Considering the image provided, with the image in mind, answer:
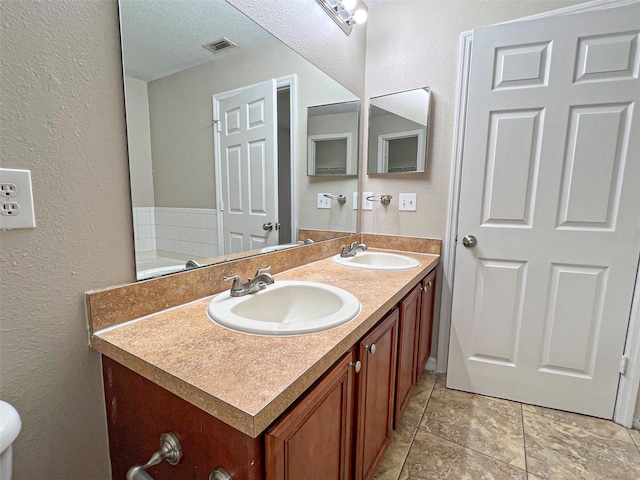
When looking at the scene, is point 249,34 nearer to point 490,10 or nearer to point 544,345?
point 490,10

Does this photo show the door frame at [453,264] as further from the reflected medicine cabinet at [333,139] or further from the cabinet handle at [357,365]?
the cabinet handle at [357,365]

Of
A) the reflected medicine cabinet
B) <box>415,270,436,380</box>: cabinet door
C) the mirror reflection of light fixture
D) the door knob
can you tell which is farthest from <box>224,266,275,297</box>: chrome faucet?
the mirror reflection of light fixture

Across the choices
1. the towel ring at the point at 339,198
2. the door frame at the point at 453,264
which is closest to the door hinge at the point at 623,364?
the door frame at the point at 453,264

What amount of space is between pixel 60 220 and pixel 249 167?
0.67 m

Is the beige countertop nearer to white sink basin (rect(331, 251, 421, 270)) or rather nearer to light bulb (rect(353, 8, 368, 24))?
white sink basin (rect(331, 251, 421, 270))

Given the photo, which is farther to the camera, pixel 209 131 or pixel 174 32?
pixel 209 131

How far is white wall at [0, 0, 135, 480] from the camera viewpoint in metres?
0.62

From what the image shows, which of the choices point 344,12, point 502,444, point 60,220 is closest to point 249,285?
point 60,220

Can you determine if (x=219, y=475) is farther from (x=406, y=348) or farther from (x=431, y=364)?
(x=431, y=364)

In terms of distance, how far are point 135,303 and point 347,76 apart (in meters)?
1.70

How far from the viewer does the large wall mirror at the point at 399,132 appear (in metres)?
1.85

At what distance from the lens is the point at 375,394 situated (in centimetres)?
103

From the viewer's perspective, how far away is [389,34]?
1905 millimetres

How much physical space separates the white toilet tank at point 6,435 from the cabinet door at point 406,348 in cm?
110
